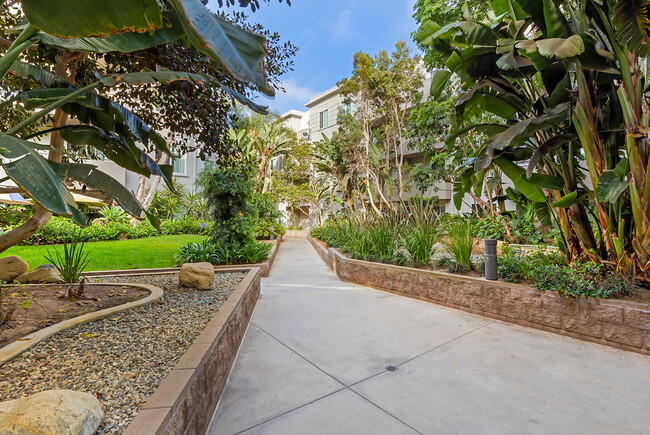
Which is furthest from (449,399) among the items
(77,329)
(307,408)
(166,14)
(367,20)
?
(367,20)

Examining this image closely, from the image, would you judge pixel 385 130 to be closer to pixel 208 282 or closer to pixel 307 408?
pixel 208 282

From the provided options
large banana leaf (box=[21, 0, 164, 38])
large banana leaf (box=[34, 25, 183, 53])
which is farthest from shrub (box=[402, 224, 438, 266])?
large banana leaf (box=[21, 0, 164, 38])

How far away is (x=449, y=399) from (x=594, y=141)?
11.3 feet

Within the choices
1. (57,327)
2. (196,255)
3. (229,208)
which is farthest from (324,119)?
(57,327)

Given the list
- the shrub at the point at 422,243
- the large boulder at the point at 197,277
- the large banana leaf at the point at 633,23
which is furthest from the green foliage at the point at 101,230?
the large banana leaf at the point at 633,23

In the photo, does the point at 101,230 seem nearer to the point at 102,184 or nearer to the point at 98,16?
the point at 102,184

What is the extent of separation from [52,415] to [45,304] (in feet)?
8.95

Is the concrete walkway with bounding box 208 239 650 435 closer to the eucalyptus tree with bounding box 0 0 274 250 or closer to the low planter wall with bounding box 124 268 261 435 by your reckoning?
the low planter wall with bounding box 124 268 261 435

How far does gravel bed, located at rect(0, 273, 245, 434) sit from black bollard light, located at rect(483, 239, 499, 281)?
12.2 feet

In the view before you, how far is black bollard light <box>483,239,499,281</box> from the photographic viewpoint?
420 centimetres

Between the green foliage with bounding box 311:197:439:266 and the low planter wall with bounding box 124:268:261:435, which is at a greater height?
the green foliage with bounding box 311:197:439:266

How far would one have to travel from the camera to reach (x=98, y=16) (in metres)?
1.31

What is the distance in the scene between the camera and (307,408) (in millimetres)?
2148

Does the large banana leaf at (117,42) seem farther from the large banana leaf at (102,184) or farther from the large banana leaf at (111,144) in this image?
the large banana leaf at (102,184)
